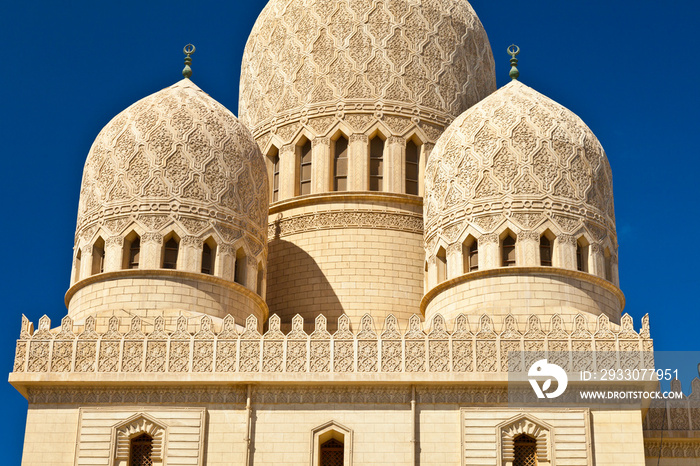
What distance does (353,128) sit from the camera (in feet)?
98.9

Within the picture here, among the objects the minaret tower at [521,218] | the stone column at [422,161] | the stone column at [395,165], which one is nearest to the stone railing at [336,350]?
the minaret tower at [521,218]

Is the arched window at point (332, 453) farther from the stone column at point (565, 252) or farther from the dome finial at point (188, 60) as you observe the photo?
the dome finial at point (188, 60)

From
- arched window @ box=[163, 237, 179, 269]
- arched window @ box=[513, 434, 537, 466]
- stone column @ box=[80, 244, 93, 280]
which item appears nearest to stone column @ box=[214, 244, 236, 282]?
arched window @ box=[163, 237, 179, 269]

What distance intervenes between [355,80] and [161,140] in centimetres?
627

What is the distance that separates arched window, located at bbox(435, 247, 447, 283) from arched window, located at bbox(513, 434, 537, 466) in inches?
192

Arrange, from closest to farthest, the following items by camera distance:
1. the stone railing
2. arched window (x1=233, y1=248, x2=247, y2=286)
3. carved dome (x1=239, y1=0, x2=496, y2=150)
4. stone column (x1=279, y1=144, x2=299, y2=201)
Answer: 1. the stone railing
2. arched window (x1=233, y1=248, x2=247, y2=286)
3. stone column (x1=279, y1=144, x2=299, y2=201)
4. carved dome (x1=239, y1=0, x2=496, y2=150)

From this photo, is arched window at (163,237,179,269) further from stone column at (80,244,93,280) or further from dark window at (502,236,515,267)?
dark window at (502,236,515,267)

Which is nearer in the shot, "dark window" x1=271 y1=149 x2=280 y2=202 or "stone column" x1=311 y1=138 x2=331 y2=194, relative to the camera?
"stone column" x1=311 y1=138 x2=331 y2=194

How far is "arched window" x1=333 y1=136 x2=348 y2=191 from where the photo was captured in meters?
30.1

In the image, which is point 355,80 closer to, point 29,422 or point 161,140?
point 161,140

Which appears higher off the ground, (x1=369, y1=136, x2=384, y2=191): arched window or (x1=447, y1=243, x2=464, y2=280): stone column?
(x1=369, y1=136, x2=384, y2=191): arched window

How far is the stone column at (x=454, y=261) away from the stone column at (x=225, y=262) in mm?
4495

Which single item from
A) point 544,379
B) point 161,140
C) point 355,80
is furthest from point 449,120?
point 544,379

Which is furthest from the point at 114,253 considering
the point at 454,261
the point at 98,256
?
the point at 454,261
